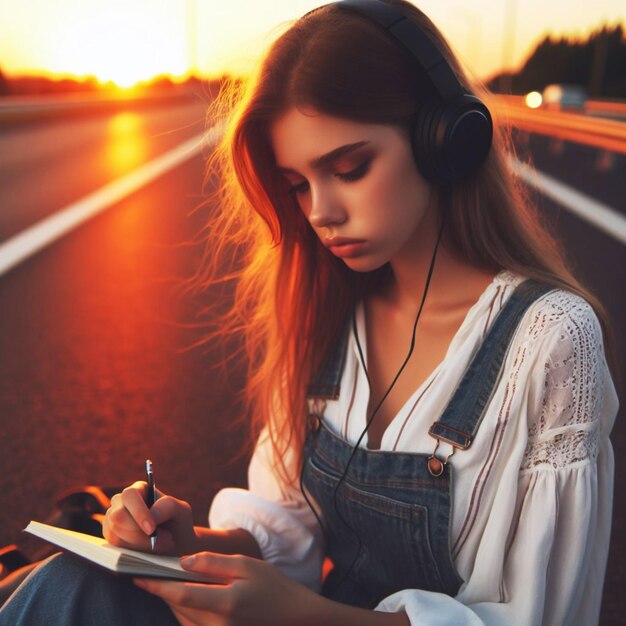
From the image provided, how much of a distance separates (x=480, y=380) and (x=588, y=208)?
6.90 meters

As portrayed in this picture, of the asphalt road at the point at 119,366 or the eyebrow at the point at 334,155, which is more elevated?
the eyebrow at the point at 334,155

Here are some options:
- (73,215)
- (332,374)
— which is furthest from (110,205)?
(332,374)

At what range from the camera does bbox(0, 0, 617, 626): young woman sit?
5.12ft

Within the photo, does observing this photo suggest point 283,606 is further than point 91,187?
No

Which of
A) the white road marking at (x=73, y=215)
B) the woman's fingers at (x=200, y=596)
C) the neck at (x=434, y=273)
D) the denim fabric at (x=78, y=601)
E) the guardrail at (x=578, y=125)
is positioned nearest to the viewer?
the woman's fingers at (x=200, y=596)

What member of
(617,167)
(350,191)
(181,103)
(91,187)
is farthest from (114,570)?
(181,103)

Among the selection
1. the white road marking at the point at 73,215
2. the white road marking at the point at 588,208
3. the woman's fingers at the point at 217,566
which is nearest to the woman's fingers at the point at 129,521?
the woman's fingers at the point at 217,566

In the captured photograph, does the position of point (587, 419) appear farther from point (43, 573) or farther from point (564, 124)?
point (564, 124)

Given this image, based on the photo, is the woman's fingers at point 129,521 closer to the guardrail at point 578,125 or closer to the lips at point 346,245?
the lips at point 346,245

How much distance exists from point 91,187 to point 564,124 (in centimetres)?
552

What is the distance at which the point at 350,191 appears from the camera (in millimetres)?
1732

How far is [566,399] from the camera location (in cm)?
156

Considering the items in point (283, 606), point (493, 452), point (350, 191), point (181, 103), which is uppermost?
point (181, 103)

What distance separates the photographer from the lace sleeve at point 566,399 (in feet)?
5.11
